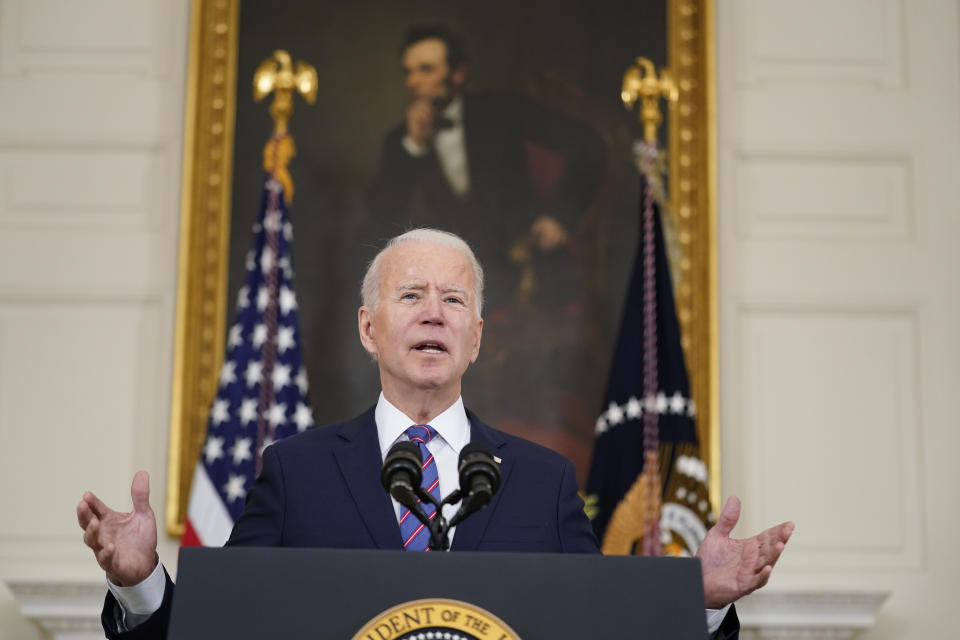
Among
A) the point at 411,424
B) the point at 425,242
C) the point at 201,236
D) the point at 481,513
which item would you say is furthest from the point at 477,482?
the point at 201,236

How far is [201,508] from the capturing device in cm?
520

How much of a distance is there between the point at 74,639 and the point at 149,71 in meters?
2.71

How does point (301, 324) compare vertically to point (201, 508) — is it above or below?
above

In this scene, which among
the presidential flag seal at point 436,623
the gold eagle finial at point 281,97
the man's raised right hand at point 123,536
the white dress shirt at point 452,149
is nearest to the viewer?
the presidential flag seal at point 436,623

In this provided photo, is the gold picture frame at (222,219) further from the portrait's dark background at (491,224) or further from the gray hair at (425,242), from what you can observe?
the gray hair at (425,242)

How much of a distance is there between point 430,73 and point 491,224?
2.73 feet

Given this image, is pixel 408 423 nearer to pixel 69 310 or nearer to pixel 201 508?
pixel 201 508

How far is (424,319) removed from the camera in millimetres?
2734

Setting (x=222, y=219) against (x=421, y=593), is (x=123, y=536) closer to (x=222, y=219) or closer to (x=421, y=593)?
(x=421, y=593)

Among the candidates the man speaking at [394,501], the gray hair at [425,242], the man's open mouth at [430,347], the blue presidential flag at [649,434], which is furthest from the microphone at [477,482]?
the blue presidential flag at [649,434]

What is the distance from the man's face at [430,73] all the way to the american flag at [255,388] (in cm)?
94

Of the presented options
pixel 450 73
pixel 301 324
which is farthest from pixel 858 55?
pixel 301 324

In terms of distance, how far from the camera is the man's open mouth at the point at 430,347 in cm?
273

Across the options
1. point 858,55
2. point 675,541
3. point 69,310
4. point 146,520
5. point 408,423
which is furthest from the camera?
point 858,55
